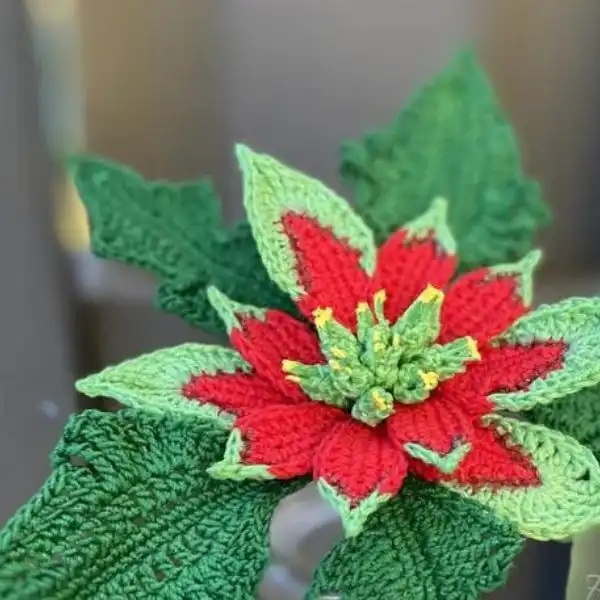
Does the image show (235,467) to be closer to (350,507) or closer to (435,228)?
(350,507)

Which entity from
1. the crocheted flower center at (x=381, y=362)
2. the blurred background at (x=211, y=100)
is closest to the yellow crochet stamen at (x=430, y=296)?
the crocheted flower center at (x=381, y=362)

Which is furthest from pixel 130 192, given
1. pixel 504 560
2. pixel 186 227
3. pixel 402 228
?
pixel 504 560

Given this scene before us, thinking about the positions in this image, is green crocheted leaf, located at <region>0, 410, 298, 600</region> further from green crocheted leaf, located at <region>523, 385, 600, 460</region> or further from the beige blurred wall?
the beige blurred wall

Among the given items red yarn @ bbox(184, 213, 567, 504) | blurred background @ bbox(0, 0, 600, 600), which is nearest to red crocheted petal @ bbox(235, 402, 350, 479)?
red yarn @ bbox(184, 213, 567, 504)

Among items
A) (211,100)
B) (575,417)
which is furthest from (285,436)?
(211,100)

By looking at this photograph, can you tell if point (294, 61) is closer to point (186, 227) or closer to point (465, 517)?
point (186, 227)

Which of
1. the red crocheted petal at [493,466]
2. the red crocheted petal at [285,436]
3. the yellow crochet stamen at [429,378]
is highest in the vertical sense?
the red crocheted petal at [285,436]

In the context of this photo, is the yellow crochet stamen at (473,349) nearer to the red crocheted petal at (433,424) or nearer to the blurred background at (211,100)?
the red crocheted petal at (433,424)
